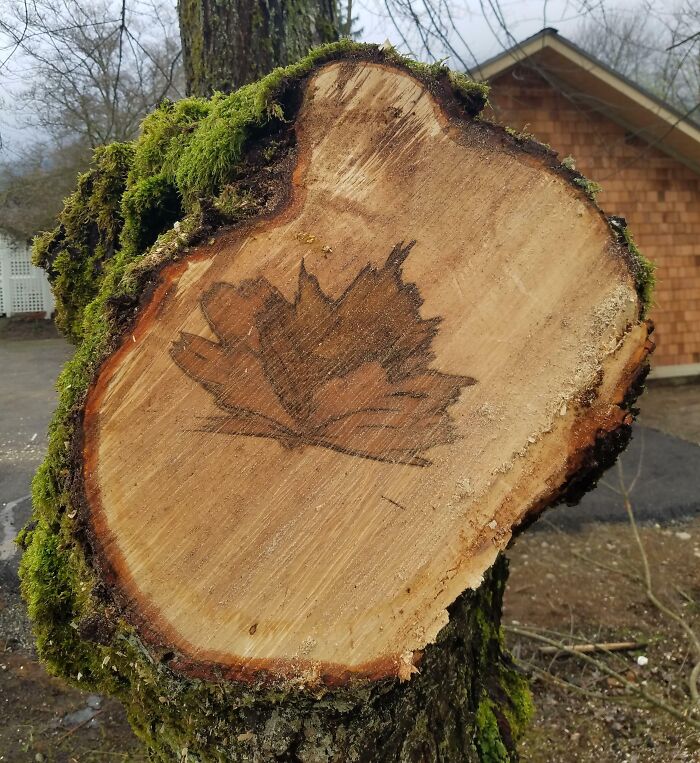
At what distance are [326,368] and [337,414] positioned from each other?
3.5 inches

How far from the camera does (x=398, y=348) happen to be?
1.16 metres

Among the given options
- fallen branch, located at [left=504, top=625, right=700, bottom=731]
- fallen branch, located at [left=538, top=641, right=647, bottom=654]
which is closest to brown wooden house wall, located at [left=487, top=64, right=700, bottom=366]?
Answer: fallen branch, located at [left=538, top=641, right=647, bottom=654]

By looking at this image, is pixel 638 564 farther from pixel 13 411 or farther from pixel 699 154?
pixel 13 411

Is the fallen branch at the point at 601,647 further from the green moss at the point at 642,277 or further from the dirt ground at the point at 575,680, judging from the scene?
the green moss at the point at 642,277

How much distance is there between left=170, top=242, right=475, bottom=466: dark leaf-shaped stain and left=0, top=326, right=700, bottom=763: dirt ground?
1988 millimetres

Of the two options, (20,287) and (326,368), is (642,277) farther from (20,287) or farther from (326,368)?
(20,287)

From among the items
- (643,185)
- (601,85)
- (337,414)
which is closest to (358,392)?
(337,414)

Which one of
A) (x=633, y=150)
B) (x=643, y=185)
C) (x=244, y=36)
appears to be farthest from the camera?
(x=643, y=185)

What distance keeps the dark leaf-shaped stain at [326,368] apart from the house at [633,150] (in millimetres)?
5144

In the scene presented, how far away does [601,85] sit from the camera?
19.4ft

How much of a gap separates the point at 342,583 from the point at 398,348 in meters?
0.44

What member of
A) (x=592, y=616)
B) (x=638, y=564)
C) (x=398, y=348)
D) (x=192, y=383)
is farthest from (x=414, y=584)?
(x=638, y=564)

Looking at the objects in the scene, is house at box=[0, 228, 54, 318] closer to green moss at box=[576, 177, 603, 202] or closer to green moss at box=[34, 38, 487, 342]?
green moss at box=[34, 38, 487, 342]

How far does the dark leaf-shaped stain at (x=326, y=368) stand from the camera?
1.11 metres
